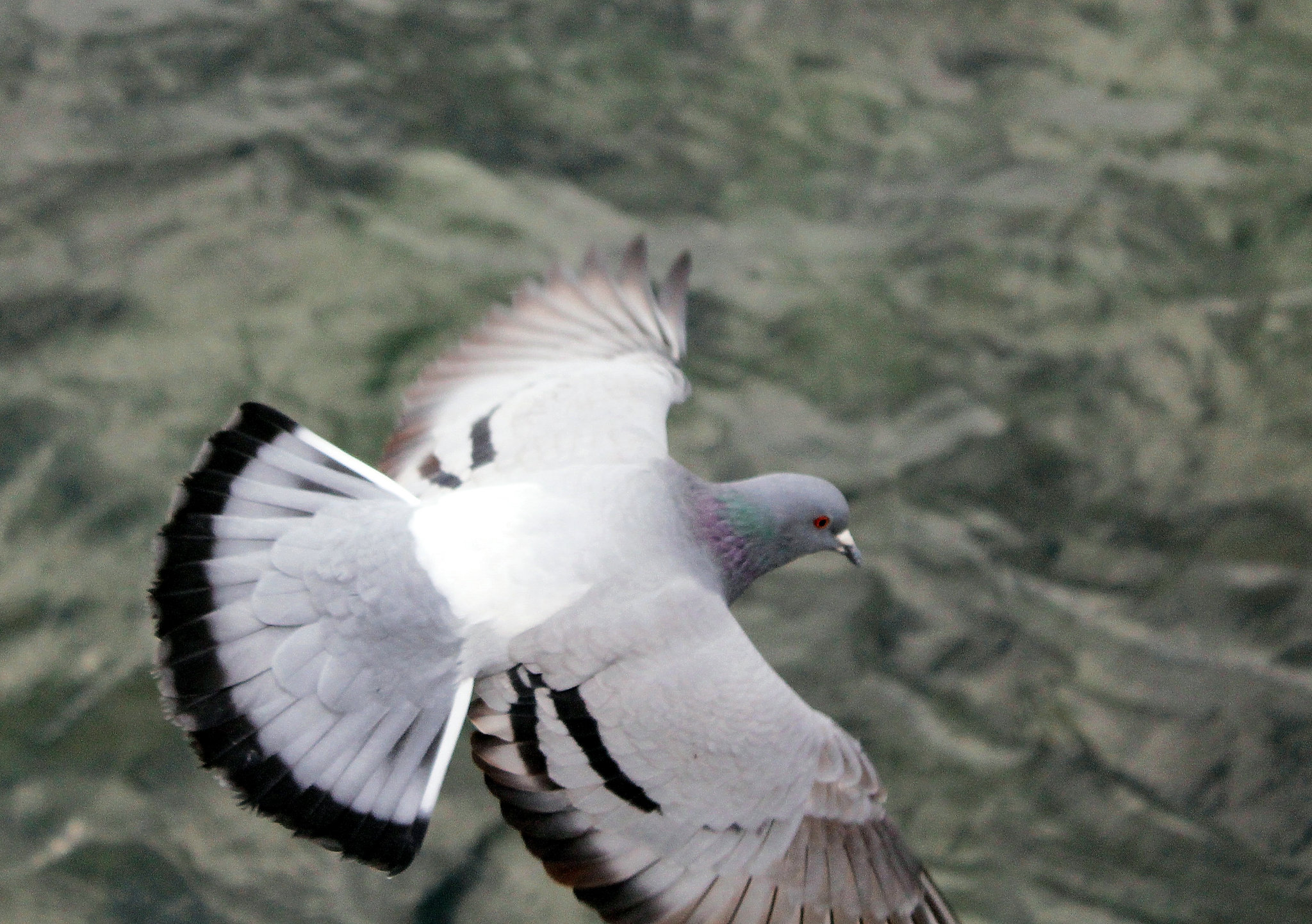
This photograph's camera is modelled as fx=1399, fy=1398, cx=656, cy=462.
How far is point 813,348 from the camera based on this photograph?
8.07 m

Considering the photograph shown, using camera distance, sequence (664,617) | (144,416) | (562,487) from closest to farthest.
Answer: (664,617) → (562,487) → (144,416)

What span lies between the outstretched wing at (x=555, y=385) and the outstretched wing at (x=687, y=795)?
109 centimetres

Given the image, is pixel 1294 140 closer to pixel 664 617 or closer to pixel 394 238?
pixel 394 238

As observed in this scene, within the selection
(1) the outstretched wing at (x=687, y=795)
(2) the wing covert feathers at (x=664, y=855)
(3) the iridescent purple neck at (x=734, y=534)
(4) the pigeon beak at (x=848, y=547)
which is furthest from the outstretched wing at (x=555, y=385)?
(2) the wing covert feathers at (x=664, y=855)

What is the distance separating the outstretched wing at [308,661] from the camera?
4195 mm

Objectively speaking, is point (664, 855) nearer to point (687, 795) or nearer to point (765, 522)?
point (687, 795)

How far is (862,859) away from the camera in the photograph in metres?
4.27

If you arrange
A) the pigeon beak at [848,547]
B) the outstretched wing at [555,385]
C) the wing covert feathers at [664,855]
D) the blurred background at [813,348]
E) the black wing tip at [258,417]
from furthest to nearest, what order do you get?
the blurred background at [813,348] < the pigeon beak at [848,547] < the outstretched wing at [555,385] < the black wing tip at [258,417] < the wing covert feathers at [664,855]

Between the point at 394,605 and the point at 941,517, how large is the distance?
3.70 m

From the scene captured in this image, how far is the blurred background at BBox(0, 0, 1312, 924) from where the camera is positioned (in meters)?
5.95

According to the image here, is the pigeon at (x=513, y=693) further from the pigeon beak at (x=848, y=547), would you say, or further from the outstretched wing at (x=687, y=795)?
the pigeon beak at (x=848, y=547)

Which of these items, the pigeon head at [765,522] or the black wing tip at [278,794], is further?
the pigeon head at [765,522]

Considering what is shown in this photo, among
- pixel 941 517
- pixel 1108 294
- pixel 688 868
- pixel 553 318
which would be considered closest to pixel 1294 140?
pixel 1108 294

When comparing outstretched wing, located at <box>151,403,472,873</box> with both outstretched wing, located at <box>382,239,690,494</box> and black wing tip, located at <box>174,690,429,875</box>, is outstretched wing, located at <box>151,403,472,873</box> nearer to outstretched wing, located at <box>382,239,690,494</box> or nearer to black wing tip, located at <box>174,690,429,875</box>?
black wing tip, located at <box>174,690,429,875</box>
